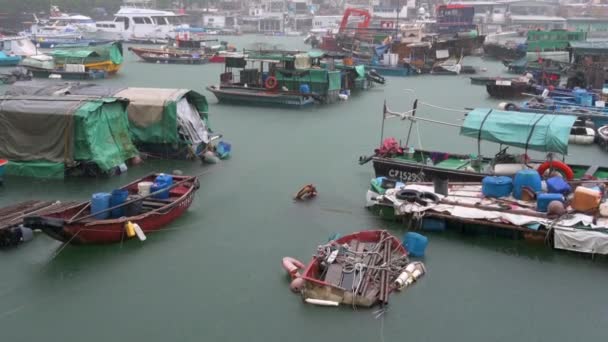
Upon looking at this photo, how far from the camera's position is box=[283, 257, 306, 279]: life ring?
12.7m

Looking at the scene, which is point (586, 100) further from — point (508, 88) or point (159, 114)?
point (159, 114)

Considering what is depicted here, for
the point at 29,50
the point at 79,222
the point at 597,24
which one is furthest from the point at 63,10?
the point at 79,222

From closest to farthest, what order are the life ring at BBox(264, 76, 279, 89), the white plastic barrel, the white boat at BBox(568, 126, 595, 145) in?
1. the white plastic barrel
2. the white boat at BBox(568, 126, 595, 145)
3. the life ring at BBox(264, 76, 279, 89)

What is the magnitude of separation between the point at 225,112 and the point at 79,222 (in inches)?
785

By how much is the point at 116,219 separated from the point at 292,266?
4482 mm

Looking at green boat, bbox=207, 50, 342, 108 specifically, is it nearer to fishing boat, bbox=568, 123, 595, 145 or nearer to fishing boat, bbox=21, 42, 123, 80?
fishing boat, bbox=568, 123, 595, 145

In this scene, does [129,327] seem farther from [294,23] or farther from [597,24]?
[294,23]

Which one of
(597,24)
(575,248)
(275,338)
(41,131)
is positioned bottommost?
(275,338)

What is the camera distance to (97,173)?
19500 millimetres

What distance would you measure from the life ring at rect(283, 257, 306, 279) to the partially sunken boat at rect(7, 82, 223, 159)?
32.3 feet

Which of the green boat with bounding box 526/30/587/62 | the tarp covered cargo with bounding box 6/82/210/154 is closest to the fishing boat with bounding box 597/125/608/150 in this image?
the tarp covered cargo with bounding box 6/82/210/154

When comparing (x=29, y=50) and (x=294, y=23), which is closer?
(x=29, y=50)

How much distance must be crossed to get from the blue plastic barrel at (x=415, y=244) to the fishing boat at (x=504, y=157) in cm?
429

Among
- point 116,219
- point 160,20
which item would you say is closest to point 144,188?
point 116,219
